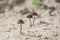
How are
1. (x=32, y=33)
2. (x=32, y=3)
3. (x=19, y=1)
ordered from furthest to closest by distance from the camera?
(x=19, y=1), (x=32, y=3), (x=32, y=33)

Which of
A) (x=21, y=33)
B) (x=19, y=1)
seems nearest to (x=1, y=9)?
(x=19, y=1)

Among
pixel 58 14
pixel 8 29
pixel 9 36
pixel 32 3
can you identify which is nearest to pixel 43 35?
pixel 9 36

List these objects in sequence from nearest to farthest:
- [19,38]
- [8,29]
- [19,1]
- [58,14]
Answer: [19,38], [8,29], [58,14], [19,1]

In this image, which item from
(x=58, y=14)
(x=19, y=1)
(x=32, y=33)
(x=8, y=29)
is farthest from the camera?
(x=19, y=1)

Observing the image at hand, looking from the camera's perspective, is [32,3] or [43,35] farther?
[32,3]

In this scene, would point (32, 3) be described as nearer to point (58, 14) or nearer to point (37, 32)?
point (58, 14)

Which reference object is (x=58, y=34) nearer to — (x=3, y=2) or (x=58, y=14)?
(x=58, y=14)

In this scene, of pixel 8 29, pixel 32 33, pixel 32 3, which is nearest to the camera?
pixel 32 33

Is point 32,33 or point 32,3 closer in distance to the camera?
point 32,33
